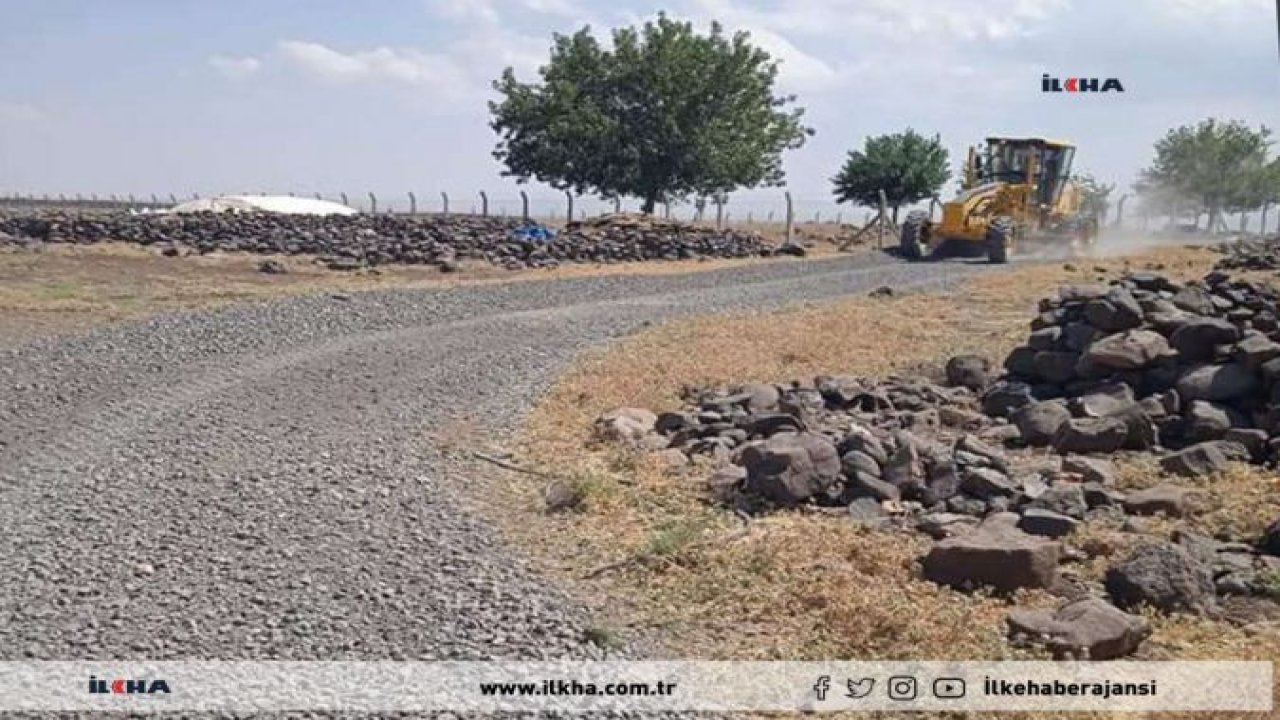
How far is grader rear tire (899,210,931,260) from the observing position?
31500 mm

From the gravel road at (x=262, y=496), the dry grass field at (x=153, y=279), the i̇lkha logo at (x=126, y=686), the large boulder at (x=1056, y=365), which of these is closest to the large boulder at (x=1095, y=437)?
the large boulder at (x=1056, y=365)

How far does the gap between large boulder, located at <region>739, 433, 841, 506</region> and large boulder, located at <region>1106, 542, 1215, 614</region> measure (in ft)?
6.47

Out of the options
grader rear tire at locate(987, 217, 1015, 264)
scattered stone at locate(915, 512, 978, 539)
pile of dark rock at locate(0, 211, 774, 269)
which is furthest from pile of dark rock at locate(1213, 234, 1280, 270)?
scattered stone at locate(915, 512, 978, 539)

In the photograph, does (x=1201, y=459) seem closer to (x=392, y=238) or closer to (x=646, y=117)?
(x=392, y=238)

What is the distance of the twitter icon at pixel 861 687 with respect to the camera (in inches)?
180

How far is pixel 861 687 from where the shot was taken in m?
4.61

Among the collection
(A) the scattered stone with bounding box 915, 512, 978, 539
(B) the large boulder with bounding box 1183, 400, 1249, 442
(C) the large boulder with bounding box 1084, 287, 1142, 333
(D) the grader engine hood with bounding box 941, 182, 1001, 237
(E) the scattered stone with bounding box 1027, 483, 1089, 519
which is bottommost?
(A) the scattered stone with bounding box 915, 512, 978, 539

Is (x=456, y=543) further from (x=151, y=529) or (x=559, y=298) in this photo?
(x=559, y=298)

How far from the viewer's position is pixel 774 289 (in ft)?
70.1

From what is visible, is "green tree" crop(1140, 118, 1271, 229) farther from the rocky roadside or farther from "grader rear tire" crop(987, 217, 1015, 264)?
the rocky roadside

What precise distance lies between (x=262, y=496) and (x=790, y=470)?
3.21m

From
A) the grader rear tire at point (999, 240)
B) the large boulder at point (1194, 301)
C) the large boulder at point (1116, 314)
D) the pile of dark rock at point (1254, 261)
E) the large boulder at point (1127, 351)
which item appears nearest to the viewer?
the large boulder at point (1127, 351)

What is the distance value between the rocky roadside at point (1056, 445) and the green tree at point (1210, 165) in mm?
65047

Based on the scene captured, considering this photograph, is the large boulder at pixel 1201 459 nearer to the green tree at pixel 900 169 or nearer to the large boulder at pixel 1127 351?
the large boulder at pixel 1127 351
